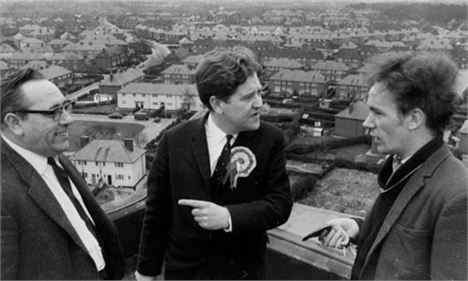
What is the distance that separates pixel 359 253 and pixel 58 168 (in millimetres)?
1308

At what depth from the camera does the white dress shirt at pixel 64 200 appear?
80.0 inches

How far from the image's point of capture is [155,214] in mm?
2396

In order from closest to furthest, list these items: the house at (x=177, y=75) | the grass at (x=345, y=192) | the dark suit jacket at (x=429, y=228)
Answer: the dark suit jacket at (x=429, y=228) → the grass at (x=345, y=192) → the house at (x=177, y=75)

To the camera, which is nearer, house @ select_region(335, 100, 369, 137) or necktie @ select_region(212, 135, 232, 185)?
necktie @ select_region(212, 135, 232, 185)

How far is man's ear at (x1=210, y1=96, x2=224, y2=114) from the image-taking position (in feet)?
7.42

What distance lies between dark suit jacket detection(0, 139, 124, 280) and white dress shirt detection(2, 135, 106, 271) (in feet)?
0.13

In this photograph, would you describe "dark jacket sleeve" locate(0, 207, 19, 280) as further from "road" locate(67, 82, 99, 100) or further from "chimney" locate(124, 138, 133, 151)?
"road" locate(67, 82, 99, 100)

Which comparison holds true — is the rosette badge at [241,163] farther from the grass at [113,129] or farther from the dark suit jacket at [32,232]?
the grass at [113,129]

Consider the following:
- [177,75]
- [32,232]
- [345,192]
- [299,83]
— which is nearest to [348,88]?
[299,83]

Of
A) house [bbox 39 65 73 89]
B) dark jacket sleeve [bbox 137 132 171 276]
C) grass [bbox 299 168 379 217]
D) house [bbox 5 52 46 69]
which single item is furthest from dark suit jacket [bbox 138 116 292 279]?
house [bbox 5 52 46 69]

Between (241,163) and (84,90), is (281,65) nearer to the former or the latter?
(84,90)

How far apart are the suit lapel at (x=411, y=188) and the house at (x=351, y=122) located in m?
19.6

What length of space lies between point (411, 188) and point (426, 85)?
14.7 inches

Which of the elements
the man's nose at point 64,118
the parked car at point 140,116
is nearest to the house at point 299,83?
the parked car at point 140,116
